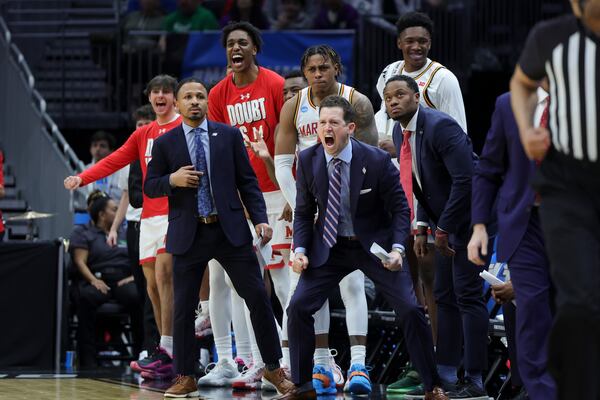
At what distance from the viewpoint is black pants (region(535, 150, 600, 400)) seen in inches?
191

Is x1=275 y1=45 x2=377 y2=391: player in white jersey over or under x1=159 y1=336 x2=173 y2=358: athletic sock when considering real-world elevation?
over

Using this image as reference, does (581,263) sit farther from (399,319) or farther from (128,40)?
(128,40)

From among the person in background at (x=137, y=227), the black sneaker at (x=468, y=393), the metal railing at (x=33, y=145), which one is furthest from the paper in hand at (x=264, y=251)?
the metal railing at (x=33, y=145)

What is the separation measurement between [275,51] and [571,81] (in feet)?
34.7

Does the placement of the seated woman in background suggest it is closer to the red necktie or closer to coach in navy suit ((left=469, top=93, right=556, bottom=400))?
the red necktie

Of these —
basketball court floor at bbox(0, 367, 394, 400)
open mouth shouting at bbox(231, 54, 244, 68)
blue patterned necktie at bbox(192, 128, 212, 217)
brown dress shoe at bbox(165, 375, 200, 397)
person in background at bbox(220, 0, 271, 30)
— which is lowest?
basketball court floor at bbox(0, 367, 394, 400)

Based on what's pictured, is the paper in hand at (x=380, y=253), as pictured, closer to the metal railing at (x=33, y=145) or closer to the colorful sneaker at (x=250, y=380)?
the colorful sneaker at (x=250, y=380)

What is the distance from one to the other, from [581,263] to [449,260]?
300 centimetres

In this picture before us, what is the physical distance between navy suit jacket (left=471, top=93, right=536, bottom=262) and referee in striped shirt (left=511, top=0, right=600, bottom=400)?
0.94m

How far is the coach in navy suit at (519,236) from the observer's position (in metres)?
5.93

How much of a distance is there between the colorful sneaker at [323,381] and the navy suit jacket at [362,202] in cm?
106

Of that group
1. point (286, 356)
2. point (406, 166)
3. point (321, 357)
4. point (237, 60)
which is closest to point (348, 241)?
point (406, 166)

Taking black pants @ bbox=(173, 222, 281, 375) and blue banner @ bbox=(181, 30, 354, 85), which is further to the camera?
blue banner @ bbox=(181, 30, 354, 85)

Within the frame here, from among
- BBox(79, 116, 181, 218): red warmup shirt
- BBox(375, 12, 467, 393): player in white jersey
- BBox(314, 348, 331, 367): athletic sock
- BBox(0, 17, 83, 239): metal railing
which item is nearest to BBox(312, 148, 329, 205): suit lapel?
BBox(375, 12, 467, 393): player in white jersey
